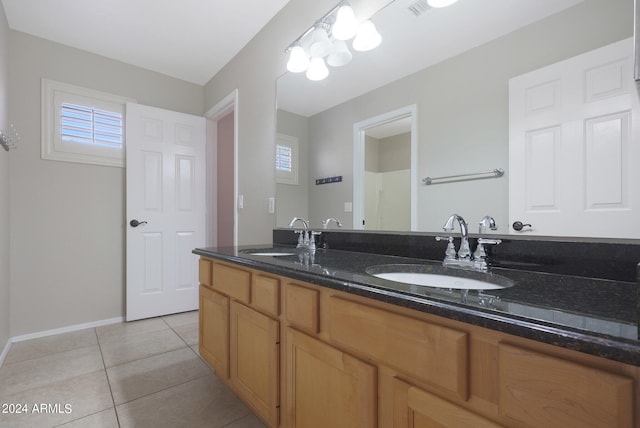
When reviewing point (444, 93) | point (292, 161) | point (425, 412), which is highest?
point (444, 93)

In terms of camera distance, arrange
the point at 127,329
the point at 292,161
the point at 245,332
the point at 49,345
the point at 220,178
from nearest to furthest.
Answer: the point at 245,332 → the point at 292,161 → the point at 49,345 → the point at 127,329 → the point at 220,178

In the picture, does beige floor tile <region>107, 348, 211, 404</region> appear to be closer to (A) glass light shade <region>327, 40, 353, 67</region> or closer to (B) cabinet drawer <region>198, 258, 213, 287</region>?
(B) cabinet drawer <region>198, 258, 213, 287</region>

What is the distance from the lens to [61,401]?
1.58 metres

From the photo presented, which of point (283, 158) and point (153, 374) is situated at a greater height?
point (283, 158)

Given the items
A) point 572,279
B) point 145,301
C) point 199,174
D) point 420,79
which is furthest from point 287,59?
point 145,301

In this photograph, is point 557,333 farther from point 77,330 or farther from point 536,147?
point 77,330

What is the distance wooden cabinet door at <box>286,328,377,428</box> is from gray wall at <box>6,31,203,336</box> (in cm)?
244

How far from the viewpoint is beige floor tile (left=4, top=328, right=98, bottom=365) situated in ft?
7.00

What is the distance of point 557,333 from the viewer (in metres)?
0.47

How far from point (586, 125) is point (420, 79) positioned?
0.65m

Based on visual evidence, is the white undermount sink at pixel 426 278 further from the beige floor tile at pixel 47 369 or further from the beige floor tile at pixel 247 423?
the beige floor tile at pixel 47 369

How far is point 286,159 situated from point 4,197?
208 centimetres

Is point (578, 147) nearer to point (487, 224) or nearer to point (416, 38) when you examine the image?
point (487, 224)

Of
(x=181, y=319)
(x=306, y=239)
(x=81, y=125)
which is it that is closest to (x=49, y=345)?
(x=181, y=319)
